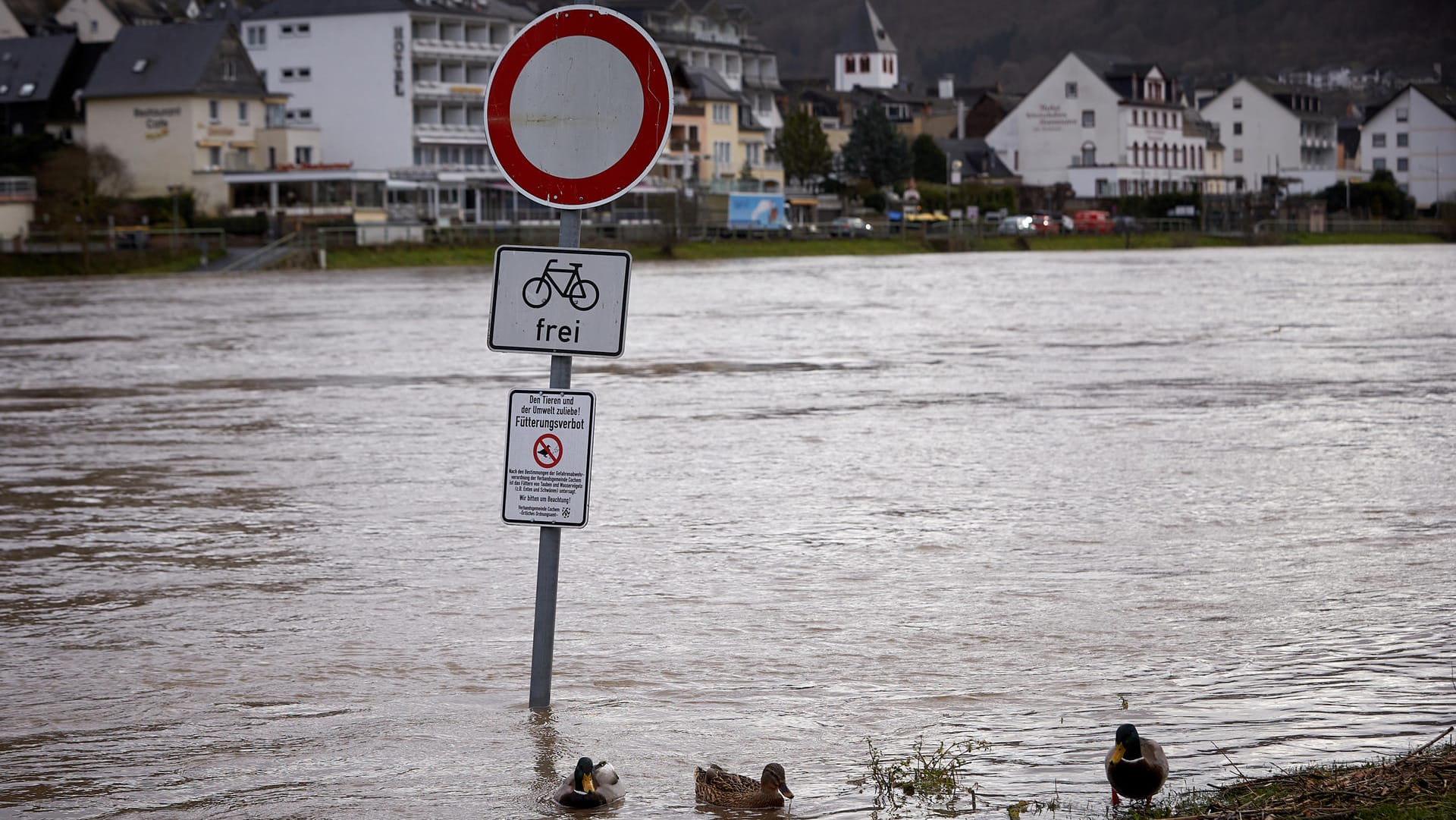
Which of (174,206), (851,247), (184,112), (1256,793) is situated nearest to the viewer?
(1256,793)

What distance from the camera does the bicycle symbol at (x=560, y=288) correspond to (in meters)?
6.23

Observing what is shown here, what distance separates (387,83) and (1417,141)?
314 ft

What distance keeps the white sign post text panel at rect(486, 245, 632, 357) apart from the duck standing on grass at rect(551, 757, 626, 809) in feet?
4.56

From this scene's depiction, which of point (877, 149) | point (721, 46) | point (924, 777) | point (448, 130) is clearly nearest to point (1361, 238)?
point (877, 149)

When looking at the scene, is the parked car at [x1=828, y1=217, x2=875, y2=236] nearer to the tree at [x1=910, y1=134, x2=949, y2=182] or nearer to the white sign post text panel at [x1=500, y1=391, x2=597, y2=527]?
the tree at [x1=910, y1=134, x2=949, y2=182]

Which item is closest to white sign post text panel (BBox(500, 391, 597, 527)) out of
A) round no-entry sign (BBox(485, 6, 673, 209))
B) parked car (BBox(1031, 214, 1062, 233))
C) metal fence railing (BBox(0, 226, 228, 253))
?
round no-entry sign (BBox(485, 6, 673, 209))

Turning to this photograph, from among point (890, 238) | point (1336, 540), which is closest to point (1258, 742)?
point (1336, 540)

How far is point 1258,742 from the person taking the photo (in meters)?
6.28

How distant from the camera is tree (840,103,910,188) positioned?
396 feet

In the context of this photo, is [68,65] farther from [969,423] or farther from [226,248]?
[969,423]

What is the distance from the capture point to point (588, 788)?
5652mm

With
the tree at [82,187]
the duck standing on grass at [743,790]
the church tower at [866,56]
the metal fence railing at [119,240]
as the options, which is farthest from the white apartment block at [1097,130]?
the duck standing on grass at [743,790]

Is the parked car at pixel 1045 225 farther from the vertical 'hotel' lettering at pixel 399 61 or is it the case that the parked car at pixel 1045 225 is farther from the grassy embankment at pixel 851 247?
the vertical 'hotel' lettering at pixel 399 61

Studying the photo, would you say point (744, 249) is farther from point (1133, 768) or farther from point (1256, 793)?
point (1256, 793)
